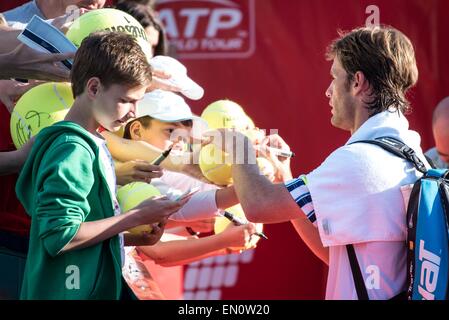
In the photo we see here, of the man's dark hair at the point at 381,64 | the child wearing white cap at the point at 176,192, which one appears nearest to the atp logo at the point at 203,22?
the child wearing white cap at the point at 176,192

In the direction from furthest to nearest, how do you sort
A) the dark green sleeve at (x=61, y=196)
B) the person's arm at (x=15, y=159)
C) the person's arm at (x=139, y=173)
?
the person's arm at (x=139, y=173)
the person's arm at (x=15, y=159)
the dark green sleeve at (x=61, y=196)

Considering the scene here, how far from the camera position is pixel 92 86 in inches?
127

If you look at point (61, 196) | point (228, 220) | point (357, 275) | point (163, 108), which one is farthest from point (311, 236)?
point (61, 196)

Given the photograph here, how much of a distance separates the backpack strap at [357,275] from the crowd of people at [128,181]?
2 cm

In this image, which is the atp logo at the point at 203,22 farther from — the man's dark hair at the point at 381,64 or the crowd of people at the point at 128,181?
the man's dark hair at the point at 381,64

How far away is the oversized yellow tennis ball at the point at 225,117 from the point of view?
13.7ft

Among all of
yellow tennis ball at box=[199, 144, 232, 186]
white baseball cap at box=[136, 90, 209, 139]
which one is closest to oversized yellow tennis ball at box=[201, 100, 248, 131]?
white baseball cap at box=[136, 90, 209, 139]

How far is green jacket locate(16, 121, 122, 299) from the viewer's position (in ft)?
9.89

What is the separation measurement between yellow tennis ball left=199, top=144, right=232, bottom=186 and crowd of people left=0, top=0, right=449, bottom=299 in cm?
20

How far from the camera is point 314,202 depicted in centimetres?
326

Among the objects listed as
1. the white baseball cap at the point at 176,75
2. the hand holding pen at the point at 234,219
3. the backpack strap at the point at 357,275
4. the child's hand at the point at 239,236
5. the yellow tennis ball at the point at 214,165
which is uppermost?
the white baseball cap at the point at 176,75

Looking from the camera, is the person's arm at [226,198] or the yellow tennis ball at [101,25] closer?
the yellow tennis ball at [101,25]

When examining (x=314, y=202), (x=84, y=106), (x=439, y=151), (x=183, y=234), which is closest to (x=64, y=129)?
(x=84, y=106)

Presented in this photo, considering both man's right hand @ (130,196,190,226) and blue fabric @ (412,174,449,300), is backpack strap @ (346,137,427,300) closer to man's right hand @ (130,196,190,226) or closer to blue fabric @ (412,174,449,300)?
blue fabric @ (412,174,449,300)
